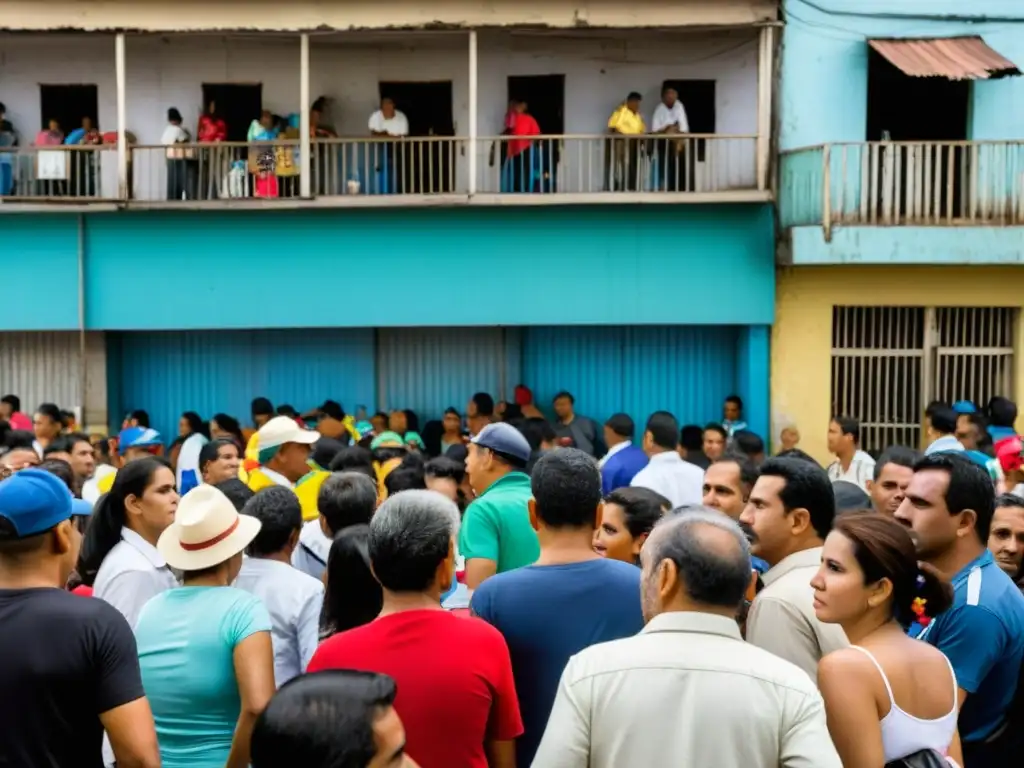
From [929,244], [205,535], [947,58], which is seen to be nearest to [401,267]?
[929,244]

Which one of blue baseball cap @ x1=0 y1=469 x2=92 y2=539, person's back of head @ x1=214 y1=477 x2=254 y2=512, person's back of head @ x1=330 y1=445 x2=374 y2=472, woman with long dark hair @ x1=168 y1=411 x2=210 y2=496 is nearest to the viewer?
blue baseball cap @ x1=0 y1=469 x2=92 y2=539

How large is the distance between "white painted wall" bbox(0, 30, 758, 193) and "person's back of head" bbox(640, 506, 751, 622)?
12251mm

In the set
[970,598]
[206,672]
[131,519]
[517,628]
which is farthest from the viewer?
[131,519]

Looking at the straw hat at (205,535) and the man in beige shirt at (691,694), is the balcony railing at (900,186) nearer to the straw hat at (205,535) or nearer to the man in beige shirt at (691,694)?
the straw hat at (205,535)

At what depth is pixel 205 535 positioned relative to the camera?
13.7ft

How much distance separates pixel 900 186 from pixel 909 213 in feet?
Result: 1.18

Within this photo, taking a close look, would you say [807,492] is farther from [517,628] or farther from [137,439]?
[137,439]

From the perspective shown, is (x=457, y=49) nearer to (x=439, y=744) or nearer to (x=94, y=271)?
(x=94, y=271)

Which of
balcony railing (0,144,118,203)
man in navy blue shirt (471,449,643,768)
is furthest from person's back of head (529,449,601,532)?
balcony railing (0,144,118,203)

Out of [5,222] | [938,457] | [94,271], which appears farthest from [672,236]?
[938,457]

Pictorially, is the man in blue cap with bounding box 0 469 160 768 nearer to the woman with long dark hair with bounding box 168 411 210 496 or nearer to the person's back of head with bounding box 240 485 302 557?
the person's back of head with bounding box 240 485 302 557

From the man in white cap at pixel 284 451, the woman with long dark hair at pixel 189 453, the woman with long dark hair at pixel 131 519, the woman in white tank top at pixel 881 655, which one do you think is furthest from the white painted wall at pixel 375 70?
the woman in white tank top at pixel 881 655

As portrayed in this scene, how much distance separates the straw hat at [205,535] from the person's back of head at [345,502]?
120cm

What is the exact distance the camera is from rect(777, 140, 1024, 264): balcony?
13.6 metres
